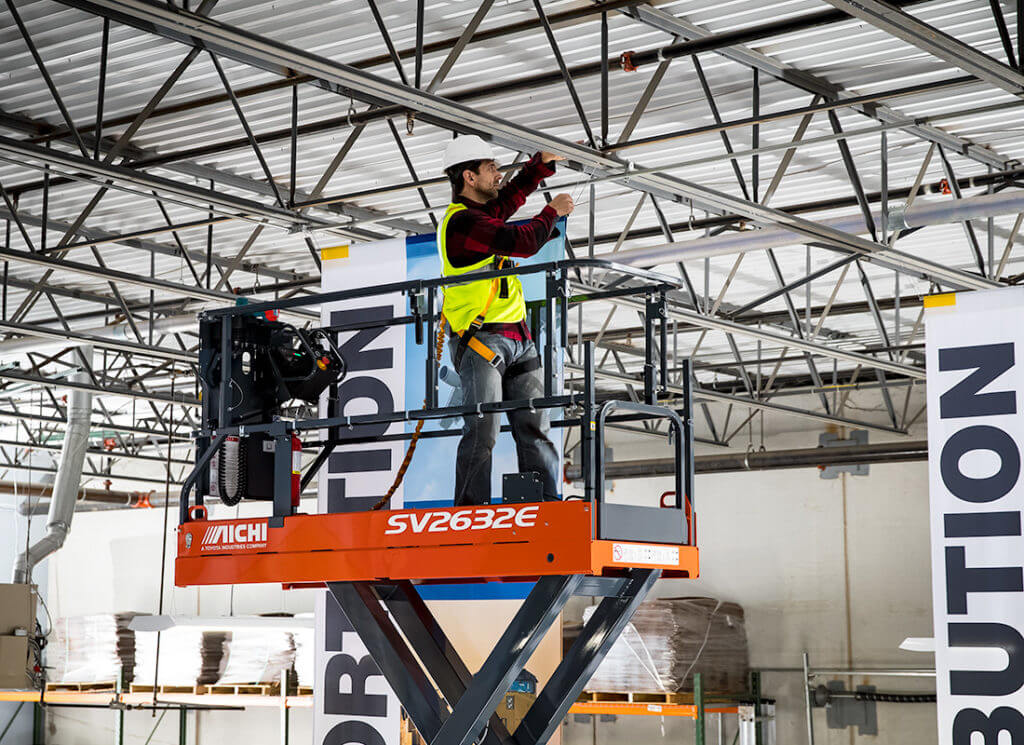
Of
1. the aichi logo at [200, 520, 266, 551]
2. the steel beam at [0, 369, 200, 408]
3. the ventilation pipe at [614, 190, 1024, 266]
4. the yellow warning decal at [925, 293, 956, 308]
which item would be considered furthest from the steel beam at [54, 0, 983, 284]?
the steel beam at [0, 369, 200, 408]

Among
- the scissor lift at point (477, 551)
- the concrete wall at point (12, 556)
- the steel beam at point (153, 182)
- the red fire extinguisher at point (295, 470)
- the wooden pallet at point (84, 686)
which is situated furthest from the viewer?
the concrete wall at point (12, 556)

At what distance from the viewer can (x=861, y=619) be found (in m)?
21.9

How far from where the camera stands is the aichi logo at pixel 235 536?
21.9 feet

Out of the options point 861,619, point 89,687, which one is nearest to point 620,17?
point 861,619

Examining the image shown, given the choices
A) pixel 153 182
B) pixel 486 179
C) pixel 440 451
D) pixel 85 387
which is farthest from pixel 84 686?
pixel 486 179

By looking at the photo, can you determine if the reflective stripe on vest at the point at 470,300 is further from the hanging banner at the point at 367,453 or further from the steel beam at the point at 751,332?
the steel beam at the point at 751,332

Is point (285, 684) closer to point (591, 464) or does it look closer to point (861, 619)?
point (861, 619)

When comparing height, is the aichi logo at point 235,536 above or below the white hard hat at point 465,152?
below

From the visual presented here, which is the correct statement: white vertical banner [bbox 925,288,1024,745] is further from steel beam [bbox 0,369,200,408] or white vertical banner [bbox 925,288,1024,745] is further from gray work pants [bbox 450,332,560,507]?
steel beam [bbox 0,369,200,408]

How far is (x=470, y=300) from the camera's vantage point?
21.5ft

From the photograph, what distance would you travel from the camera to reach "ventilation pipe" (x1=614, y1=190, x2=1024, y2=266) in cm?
1190

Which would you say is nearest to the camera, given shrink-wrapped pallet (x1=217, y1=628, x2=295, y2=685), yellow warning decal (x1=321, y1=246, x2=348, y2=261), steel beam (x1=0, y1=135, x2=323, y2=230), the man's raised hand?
the man's raised hand

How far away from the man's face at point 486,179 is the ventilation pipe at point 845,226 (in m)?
6.41

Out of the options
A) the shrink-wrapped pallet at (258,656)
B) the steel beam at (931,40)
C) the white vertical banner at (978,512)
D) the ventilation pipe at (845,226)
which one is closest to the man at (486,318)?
the steel beam at (931,40)
